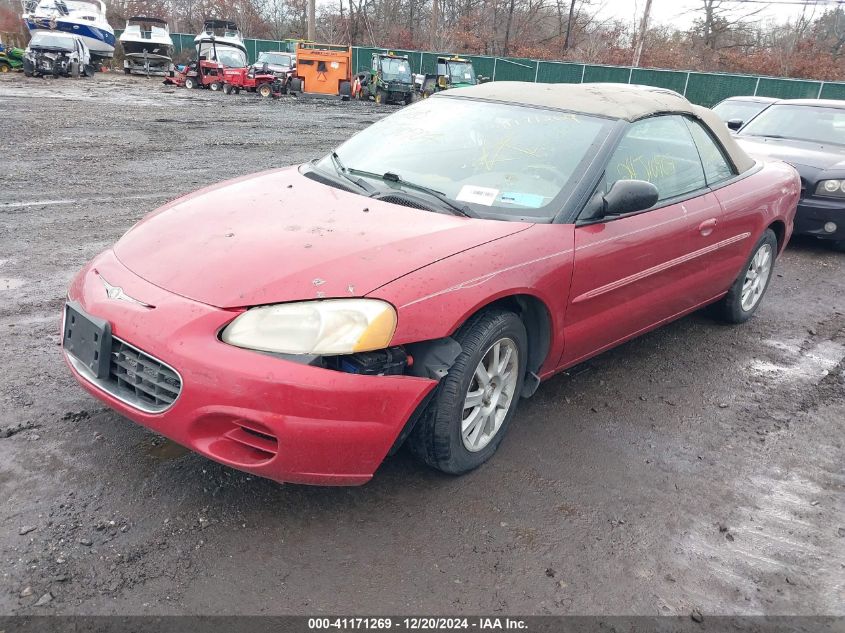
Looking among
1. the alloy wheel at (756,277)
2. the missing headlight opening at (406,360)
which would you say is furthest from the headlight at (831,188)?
the missing headlight opening at (406,360)

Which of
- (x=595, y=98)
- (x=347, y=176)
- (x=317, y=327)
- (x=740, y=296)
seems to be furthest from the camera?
(x=740, y=296)

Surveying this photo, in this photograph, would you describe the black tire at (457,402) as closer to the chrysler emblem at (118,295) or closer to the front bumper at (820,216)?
the chrysler emblem at (118,295)

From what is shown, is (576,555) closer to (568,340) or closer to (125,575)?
(568,340)

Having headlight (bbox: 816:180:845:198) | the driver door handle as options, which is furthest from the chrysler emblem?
Answer: headlight (bbox: 816:180:845:198)

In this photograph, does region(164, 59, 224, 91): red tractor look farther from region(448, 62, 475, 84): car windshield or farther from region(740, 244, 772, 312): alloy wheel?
region(740, 244, 772, 312): alloy wheel

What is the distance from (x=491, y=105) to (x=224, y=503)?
2554 mm

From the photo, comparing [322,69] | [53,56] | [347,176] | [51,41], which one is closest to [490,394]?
[347,176]

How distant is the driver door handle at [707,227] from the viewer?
3.94 meters

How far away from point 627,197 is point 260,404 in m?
1.92

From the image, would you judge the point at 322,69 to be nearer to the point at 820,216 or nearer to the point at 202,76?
the point at 202,76

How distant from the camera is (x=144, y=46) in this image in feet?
106

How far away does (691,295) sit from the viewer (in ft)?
13.7

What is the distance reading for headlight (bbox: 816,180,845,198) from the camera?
700 centimetres

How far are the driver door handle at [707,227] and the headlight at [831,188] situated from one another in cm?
393
